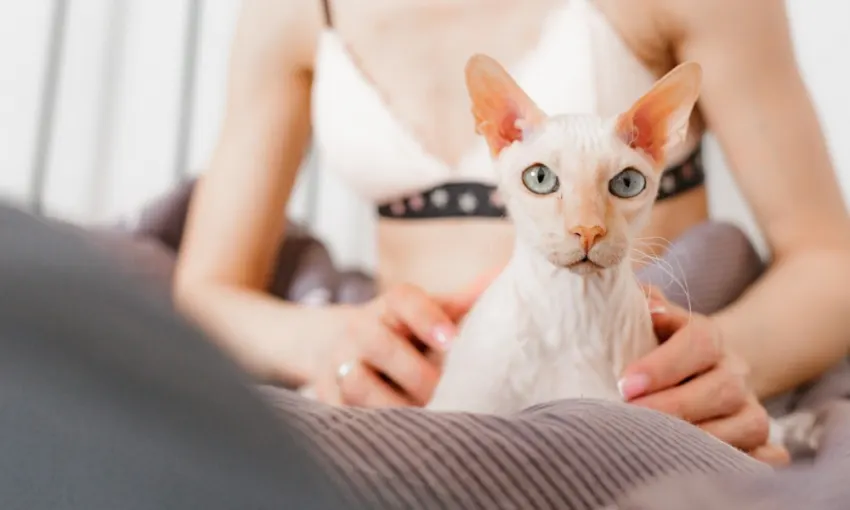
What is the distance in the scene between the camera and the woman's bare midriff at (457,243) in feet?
0.99

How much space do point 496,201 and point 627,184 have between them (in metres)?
0.05

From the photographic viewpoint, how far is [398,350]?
334mm

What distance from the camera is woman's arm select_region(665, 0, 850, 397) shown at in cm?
35

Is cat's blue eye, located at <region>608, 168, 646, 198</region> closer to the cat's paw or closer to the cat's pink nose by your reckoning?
the cat's pink nose

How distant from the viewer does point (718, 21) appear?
0.35m

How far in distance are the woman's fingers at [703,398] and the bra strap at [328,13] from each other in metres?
0.31

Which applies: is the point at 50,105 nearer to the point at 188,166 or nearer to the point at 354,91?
the point at 188,166

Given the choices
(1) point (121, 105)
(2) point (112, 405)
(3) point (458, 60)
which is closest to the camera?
(2) point (112, 405)

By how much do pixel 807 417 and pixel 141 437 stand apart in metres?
0.31

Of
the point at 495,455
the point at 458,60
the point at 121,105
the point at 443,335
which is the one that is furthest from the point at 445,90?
the point at 121,105

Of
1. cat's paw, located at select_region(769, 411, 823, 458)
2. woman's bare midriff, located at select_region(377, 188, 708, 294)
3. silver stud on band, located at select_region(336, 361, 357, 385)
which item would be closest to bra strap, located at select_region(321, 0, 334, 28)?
woman's bare midriff, located at select_region(377, 188, 708, 294)

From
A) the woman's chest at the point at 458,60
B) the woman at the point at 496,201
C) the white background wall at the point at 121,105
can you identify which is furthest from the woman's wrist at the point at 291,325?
the white background wall at the point at 121,105

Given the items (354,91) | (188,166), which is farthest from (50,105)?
(354,91)

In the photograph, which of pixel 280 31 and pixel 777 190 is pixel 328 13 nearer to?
pixel 280 31
